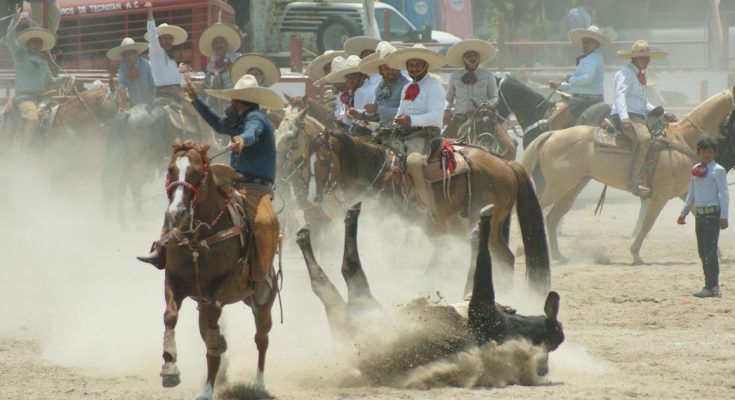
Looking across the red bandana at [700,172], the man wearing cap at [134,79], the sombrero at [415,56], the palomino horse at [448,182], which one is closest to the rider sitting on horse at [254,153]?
the palomino horse at [448,182]

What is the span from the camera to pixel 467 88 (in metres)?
17.3

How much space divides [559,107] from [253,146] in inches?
442

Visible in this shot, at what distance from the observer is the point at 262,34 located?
25.4 metres

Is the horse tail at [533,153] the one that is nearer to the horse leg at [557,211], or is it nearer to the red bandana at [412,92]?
the horse leg at [557,211]

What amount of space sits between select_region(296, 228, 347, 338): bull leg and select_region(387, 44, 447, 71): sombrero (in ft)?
12.9

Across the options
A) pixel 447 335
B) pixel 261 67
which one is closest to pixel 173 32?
pixel 261 67

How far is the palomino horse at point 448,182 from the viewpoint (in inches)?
493

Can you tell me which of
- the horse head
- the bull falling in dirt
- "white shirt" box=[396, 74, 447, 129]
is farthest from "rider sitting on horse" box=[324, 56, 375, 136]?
the horse head

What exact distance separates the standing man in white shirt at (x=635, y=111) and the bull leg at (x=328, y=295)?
7.82 meters

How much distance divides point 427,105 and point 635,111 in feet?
15.5

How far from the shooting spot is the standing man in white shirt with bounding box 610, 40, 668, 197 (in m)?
16.4

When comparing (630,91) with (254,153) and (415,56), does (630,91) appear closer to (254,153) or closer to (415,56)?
(415,56)

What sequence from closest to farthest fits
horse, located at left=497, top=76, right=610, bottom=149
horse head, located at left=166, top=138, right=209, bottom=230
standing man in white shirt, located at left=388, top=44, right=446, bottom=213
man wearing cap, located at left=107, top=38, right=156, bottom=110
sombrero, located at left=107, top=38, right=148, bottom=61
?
1. horse head, located at left=166, top=138, right=209, bottom=230
2. standing man in white shirt, located at left=388, top=44, right=446, bottom=213
3. sombrero, located at left=107, top=38, right=148, bottom=61
4. man wearing cap, located at left=107, top=38, right=156, bottom=110
5. horse, located at left=497, top=76, right=610, bottom=149

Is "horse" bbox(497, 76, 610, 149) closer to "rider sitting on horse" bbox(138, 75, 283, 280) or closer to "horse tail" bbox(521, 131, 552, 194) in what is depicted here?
"horse tail" bbox(521, 131, 552, 194)
